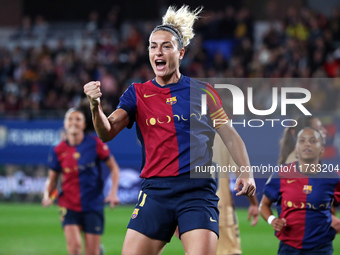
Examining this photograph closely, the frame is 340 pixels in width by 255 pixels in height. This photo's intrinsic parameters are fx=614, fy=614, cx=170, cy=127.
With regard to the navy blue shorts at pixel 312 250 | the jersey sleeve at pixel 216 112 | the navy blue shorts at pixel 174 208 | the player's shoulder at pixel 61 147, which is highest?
the player's shoulder at pixel 61 147

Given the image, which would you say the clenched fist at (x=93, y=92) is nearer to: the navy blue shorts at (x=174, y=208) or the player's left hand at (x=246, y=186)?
the navy blue shorts at (x=174, y=208)

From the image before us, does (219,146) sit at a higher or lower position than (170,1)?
lower

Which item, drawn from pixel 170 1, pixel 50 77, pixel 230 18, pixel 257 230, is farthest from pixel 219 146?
pixel 170 1

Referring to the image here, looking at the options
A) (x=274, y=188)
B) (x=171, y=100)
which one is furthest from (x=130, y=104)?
(x=274, y=188)

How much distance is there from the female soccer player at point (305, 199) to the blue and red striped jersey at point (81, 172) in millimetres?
2814

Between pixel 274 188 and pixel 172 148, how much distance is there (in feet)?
5.39

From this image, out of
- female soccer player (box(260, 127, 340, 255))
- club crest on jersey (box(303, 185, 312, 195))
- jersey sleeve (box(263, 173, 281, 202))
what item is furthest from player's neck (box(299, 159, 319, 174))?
jersey sleeve (box(263, 173, 281, 202))

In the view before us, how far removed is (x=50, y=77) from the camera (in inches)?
786

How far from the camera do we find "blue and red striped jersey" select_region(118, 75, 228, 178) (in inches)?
178

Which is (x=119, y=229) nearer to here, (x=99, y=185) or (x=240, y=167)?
(x=99, y=185)

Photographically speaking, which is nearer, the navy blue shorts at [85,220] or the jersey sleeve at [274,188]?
the jersey sleeve at [274,188]

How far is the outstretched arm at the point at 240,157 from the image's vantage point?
4.43m

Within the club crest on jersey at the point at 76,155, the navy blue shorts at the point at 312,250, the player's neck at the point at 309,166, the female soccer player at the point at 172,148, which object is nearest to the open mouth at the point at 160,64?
the female soccer player at the point at 172,148

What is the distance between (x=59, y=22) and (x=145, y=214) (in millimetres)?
21177
